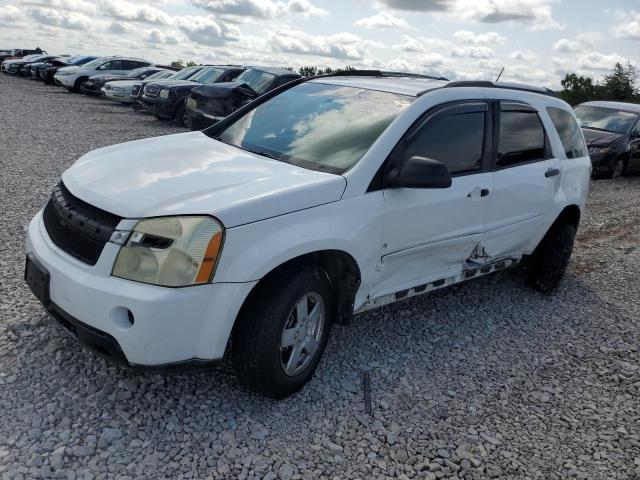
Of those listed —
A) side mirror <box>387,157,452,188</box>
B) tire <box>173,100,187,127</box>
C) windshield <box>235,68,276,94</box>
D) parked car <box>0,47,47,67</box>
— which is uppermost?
side mirror <box>387,157,452,188</box>

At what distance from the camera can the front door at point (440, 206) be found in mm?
3684

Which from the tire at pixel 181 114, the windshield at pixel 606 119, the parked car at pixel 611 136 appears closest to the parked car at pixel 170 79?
the tire at pixel 181 114

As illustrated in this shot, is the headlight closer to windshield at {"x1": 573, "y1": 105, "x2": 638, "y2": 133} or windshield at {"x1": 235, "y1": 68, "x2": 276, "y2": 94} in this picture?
windshield at {"x1": 235, "y1": 68, "x2": 276, "y2": 94}

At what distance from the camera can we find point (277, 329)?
10.1ft

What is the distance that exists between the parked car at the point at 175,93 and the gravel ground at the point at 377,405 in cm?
1063

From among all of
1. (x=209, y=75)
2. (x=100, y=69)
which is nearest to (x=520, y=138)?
(x=209, y=75)

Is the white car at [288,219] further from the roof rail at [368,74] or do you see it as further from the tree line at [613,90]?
the tree line at [613,90]

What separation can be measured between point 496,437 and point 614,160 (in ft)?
35.8

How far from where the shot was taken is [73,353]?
3.60 meters

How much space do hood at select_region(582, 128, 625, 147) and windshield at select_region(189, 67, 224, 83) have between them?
8.86m

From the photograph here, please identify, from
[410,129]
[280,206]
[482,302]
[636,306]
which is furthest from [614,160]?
[280,206]

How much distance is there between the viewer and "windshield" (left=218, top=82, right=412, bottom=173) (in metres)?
3.69

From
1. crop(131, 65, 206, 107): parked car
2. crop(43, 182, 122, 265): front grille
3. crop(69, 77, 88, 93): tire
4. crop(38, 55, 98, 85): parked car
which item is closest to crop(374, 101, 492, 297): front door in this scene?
crop(43, 182, 122, 265): front grille

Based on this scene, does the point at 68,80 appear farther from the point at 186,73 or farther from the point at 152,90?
the point at 152,90
